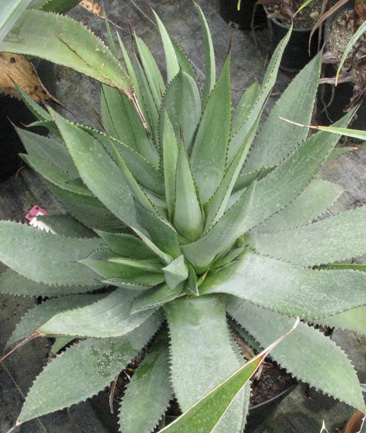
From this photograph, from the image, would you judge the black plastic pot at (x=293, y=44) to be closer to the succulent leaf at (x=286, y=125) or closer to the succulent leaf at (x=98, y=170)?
the succulent leaf at (x=286, y=125)

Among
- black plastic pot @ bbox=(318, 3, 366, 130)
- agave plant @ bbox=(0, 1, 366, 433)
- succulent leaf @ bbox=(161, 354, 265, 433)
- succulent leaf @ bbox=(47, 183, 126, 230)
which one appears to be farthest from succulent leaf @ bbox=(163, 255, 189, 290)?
black plastic pot @ bbox=(318, 3, 366, 130)

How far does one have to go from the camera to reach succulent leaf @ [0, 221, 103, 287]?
39.0 inches

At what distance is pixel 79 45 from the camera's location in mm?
1104

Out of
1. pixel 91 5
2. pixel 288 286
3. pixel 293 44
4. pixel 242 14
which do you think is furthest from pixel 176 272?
pixel 242 14

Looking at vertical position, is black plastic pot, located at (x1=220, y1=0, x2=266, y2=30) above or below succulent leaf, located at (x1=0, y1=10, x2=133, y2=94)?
below

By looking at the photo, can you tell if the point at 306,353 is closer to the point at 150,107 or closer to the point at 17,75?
the point at 150,107

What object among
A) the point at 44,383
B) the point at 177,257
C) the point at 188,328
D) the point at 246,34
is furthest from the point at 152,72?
the point at 246,34

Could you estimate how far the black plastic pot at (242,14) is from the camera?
206 cm

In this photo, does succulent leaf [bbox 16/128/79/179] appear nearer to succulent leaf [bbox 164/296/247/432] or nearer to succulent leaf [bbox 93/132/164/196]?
succulent leaf [bbox 93/132/164/196]

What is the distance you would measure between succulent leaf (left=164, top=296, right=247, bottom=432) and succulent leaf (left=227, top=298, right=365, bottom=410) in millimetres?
62

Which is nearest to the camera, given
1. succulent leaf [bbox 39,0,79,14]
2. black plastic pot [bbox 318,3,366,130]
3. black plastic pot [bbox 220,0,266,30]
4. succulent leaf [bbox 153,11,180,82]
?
succulent leaf [bbox 153,11,180,82]

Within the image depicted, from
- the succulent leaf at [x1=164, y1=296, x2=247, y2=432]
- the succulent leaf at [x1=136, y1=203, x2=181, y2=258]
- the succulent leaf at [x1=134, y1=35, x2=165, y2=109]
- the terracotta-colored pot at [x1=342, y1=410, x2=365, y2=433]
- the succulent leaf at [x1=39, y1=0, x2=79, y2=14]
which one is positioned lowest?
the terracotta-colored pot at [x1=342, y1=410, x2=365, y2=433]

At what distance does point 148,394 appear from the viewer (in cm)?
100

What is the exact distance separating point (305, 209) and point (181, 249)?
33cm
